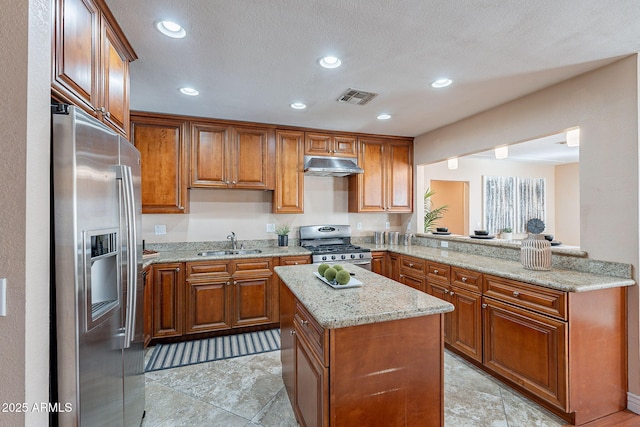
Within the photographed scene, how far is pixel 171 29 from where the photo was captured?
70.0 inches

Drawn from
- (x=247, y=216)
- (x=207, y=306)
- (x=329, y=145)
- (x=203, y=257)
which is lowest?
(x=207, y=306)

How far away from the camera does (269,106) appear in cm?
→ 311

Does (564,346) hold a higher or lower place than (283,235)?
lower

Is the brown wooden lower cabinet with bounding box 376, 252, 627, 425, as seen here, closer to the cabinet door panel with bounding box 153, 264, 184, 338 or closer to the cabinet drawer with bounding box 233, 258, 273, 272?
the cabinet drawer with bounding box 233, 258, 273, 272

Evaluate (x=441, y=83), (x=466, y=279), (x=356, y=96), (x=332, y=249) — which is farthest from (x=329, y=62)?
(x=332, y=249)

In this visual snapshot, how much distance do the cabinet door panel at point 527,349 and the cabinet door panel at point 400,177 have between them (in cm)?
211

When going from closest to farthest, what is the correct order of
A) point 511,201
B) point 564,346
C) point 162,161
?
point 564,346
point 162,161
point 511,201

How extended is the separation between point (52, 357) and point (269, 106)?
2.65 meters

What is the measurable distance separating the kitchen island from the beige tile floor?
0.66 m

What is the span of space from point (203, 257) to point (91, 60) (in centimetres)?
215

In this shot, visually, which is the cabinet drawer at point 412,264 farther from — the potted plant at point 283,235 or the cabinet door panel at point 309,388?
the cabinet door panel at point 309,388

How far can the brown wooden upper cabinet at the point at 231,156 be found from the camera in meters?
3.49

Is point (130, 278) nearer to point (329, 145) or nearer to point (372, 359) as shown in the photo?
point (372, 359)

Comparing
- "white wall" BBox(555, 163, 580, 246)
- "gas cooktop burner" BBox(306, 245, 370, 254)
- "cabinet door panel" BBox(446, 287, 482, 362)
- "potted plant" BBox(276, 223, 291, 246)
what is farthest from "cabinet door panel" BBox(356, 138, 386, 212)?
"white wall" BBox(555, 163, 580, 246)
